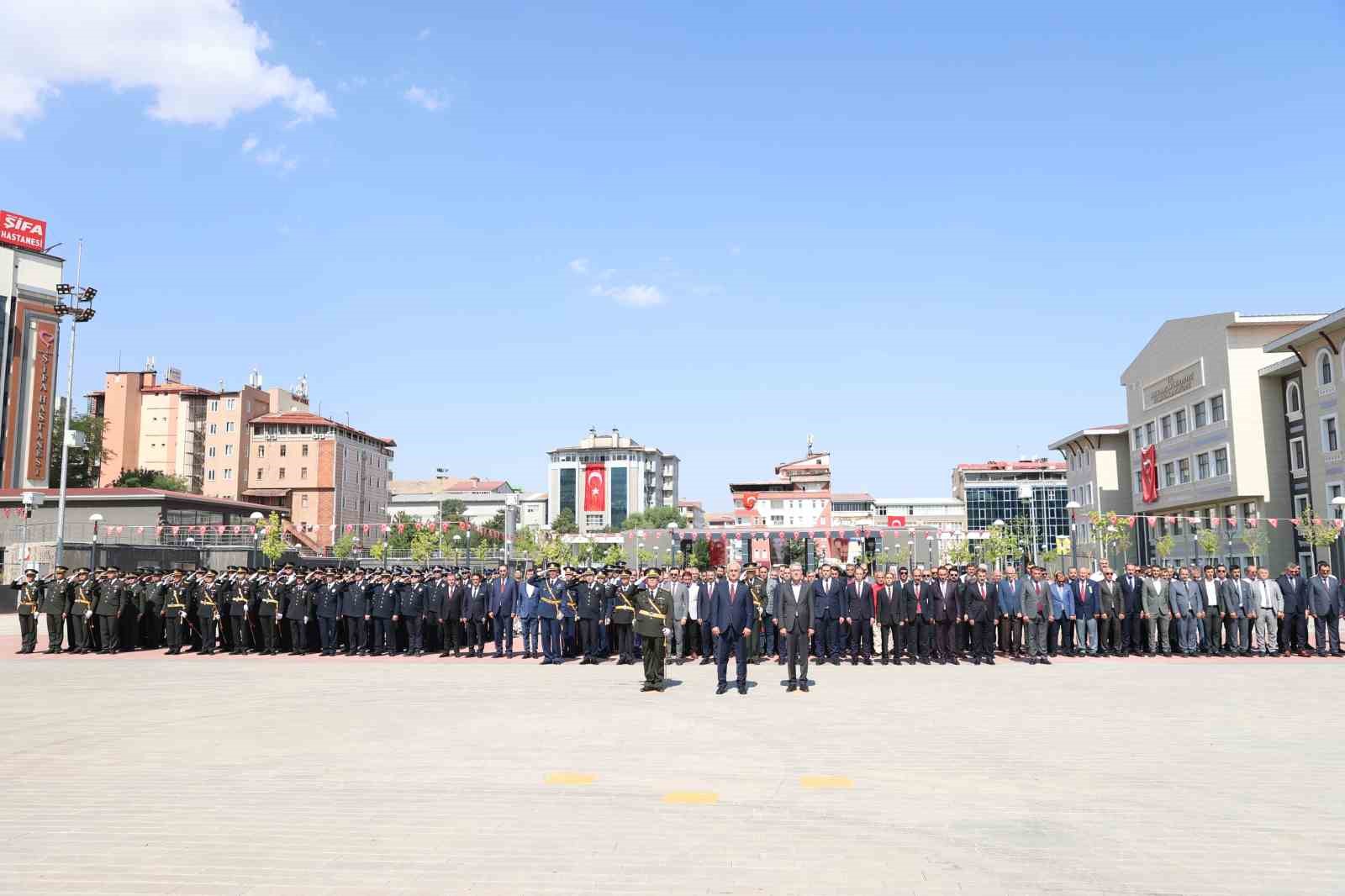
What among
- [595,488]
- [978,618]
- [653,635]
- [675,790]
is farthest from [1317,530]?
[595,488]

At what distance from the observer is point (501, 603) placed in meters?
18.7

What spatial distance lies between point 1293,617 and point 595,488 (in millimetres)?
144845

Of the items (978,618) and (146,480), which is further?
(146,480)

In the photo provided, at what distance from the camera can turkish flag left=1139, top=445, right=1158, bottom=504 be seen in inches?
2324

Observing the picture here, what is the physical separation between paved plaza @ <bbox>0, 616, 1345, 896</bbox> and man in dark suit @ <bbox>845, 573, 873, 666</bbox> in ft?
13.1

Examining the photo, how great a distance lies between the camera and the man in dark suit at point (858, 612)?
17875 millimetres

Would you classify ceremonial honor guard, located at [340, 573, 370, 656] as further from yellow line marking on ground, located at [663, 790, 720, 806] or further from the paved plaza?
yellow line marking on ground, located at [663, 790, 720, 806]

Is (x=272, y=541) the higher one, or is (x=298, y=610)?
(x=272, y=541)

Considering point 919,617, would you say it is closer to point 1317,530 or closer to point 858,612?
point 858,612

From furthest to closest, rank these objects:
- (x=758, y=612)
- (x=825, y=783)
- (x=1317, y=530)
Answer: (x=1317, y=530) → (x=758, y=612) → (x=825, y=783)

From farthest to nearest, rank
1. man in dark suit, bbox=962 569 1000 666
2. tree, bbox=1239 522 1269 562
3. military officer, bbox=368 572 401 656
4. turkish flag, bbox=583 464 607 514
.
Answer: turkish flag, bbox=583 464 607 514 → tree, bbox=1239 522 1269 562 → military officer, bbox=368 572 401 656 → man in dark suit, bbox=962 569 1000 666

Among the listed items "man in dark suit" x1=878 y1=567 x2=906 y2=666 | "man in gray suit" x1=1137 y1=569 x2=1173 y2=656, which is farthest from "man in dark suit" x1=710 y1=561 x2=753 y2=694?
"man in gray suit" x1=1137 y1=569 x2=1173 y2=656

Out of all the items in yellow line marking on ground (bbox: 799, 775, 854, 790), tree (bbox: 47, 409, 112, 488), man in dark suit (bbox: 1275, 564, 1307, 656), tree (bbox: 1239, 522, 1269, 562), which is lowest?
yellow line marking on ground (bbox: 799, 775, 854, 790)

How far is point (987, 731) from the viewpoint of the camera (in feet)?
33.5
